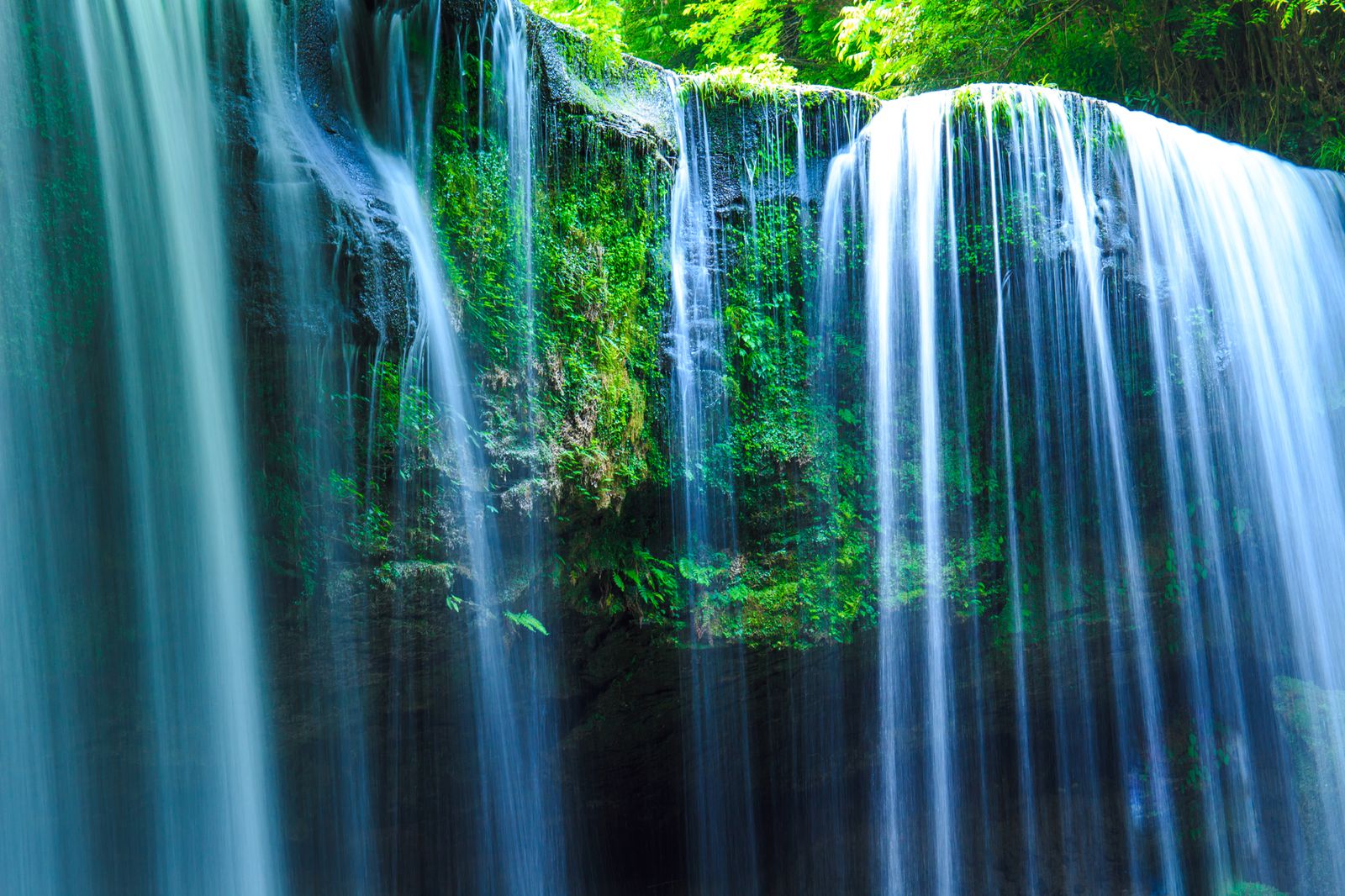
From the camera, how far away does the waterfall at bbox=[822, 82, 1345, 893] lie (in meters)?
6.45

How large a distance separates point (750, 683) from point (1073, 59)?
24.3ft

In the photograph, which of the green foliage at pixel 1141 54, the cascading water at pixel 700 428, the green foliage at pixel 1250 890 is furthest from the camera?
the green foliage at pixel 1141 54

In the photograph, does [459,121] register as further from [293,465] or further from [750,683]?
[750,683]

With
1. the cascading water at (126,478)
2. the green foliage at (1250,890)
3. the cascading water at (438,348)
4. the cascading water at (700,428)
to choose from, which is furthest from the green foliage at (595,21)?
the green foliage at (1250,890)

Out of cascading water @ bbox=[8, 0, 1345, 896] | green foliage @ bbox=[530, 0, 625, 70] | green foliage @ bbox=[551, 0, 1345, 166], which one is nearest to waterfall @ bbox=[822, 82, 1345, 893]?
cascading water @ bbox=[8, 0, 1345, 896]

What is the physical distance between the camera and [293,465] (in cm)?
415

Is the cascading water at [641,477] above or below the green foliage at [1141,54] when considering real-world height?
below

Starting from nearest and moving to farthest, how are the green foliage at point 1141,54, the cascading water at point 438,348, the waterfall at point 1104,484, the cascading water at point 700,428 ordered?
the cascading water at point 438,348
the cascading water at point 700,428
the waterfall at point 1104,484
the green foliage at point 1141,54

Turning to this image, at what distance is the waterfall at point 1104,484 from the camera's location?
645 cm

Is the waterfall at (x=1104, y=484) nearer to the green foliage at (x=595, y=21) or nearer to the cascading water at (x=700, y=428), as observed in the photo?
the cascading water at (x=700, y=428)

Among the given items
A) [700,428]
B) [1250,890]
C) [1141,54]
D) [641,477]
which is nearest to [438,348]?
[641,477]

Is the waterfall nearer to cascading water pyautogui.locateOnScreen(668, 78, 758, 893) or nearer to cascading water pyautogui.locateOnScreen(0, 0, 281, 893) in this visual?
cascading water pyautogui.locateOnScreen(668, 78, 758, 893)

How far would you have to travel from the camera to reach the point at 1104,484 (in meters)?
6.94

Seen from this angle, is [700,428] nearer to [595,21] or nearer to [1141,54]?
[595,21]
